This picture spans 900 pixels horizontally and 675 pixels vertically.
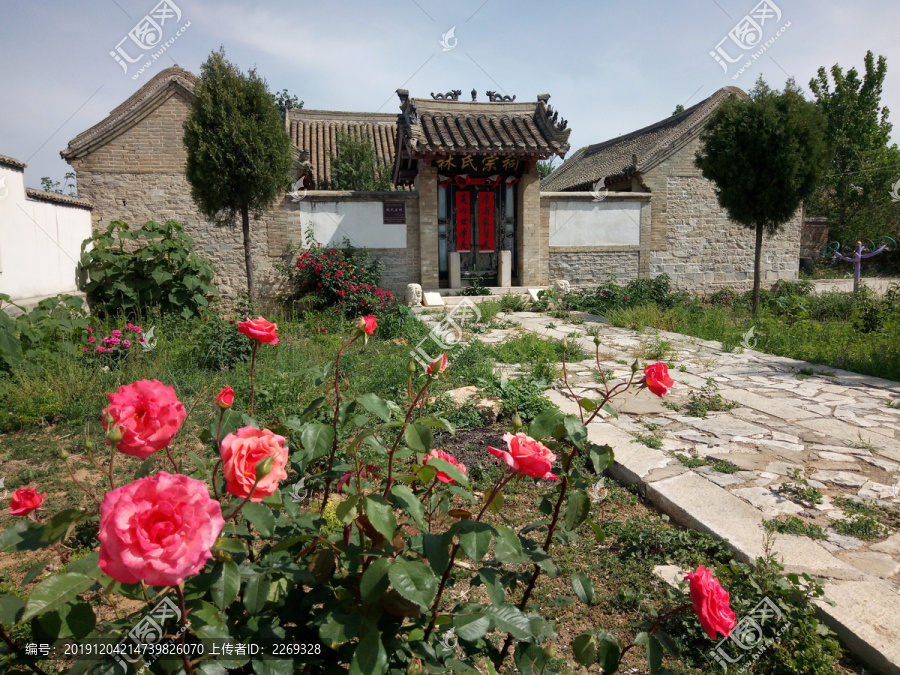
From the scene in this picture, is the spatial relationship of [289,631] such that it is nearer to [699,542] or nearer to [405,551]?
[405,551]

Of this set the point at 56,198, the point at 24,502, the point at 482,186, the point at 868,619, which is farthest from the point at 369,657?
the point at 482,186

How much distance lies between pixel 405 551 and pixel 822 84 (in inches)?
946

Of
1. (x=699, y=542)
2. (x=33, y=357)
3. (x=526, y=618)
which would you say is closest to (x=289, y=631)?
(x=526, y=618)

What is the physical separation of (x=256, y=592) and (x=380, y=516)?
0.92 feet

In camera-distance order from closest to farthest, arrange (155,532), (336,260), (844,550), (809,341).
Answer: (155,532) < (844,550) < (809,341) < (336,260)

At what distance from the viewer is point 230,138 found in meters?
7.49

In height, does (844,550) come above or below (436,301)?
below

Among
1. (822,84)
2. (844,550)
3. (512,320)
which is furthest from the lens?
(822,84)

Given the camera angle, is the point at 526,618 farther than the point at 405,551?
No

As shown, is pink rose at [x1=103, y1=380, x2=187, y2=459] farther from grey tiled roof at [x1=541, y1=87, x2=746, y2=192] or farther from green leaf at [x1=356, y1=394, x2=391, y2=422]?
grey tiled roof at [x1=541, y1=87, x2=746, y2=192]

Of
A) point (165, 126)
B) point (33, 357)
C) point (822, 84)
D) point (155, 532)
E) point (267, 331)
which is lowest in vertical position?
point (33, 357)

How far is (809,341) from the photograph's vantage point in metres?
6.88
